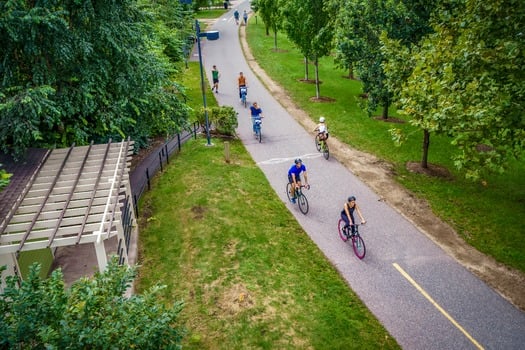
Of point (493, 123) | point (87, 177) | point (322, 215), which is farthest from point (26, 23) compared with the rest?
point (493, 123)

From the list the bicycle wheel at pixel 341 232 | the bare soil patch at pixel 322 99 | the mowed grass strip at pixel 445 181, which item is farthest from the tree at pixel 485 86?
the bare soil patch at pixel 322 99

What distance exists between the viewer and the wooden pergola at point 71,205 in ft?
30.6

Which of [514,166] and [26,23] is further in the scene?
[514,166]

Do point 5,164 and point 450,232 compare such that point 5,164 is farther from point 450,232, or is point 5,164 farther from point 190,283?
point 450,232

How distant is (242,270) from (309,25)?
741 inches

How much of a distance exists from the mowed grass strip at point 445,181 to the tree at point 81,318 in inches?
439

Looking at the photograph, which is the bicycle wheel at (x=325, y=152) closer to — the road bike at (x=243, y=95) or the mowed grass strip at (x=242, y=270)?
the mowed grass strip at (x=242, y=270)

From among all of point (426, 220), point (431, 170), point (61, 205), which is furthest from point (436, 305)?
point (61, 205)

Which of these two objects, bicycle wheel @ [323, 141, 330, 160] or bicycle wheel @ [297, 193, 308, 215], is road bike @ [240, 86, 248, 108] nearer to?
bicycle wheel @ [323, 141, 330, 160]

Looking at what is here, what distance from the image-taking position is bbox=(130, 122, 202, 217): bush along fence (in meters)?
17.6

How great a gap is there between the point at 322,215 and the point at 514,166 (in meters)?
9.89

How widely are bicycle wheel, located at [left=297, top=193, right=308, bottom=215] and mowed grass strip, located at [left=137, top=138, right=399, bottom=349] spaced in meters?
0.60

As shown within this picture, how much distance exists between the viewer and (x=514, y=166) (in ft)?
63.8

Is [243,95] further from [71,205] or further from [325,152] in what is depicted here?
[71,205]
